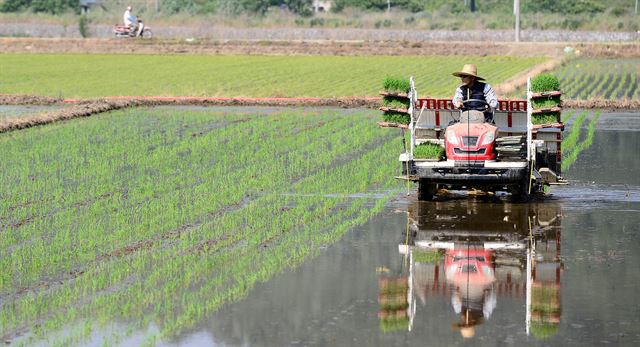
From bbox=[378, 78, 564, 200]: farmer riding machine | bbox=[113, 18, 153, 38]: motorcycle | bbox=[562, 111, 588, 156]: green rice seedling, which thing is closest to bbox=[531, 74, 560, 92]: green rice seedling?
bbox=[378, 78, 564, 200]: farmer riding machine

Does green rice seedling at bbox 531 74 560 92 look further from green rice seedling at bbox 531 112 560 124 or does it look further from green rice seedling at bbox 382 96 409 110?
green rice seedling at bbox 382 96 409 110

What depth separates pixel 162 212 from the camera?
15.4m

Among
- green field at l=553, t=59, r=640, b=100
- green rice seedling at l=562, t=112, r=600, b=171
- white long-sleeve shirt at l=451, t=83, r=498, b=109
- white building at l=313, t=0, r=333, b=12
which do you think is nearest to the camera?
white long-sleeve shirt at l=451, t=83, r=498, b=109

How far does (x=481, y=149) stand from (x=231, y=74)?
28.5m

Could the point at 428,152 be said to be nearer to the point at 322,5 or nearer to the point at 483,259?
the point at 483,259

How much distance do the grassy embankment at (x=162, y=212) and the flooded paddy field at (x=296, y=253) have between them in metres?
0.03

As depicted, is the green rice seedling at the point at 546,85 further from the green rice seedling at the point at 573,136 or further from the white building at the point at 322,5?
the white building at the point at 322,5

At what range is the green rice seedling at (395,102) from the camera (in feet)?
59.6

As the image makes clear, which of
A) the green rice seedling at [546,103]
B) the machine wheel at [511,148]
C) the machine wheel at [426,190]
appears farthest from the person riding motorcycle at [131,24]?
the machine wheel at [426,190]

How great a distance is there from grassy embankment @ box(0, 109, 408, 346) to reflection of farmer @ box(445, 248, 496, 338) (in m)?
1.49

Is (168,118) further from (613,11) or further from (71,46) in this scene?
(613,11)

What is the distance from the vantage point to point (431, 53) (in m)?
56.7

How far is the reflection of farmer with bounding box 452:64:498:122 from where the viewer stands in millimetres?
16062

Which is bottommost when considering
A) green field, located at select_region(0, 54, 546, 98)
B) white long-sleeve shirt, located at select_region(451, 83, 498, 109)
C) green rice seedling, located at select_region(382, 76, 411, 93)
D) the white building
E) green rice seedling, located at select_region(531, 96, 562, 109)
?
the white building
